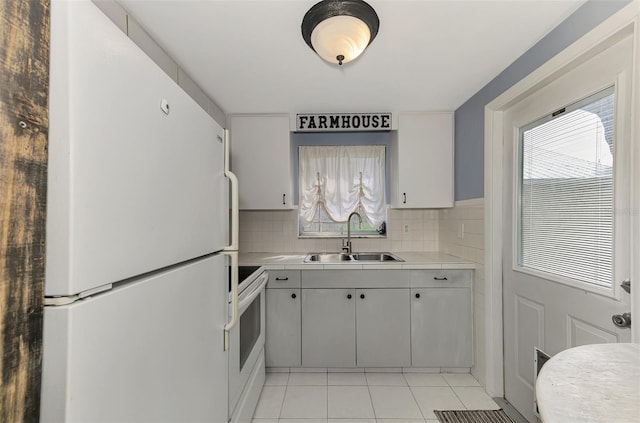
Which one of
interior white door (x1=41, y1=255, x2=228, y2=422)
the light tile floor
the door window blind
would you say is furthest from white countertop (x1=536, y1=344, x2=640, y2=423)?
the light tile floor

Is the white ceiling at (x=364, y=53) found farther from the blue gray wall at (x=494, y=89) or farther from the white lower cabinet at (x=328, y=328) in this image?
the white lower cabinet at (x=328, y=328)

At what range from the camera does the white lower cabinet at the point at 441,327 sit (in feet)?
7.52

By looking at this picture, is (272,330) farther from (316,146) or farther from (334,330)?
(316,146)

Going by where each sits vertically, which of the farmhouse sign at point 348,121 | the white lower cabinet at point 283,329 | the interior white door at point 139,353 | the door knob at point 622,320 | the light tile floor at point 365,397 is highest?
the farmhouse sign at point 348,121

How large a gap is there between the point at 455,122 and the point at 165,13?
2.31 meters

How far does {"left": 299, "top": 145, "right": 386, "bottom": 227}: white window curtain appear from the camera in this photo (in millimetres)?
3002

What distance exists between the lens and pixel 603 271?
129cm

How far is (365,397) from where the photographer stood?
204 cm

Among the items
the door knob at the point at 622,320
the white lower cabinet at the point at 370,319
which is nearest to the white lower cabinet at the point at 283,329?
the white lower cabinet at the point at 370,319

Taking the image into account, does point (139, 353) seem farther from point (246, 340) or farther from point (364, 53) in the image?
point (364, 53)

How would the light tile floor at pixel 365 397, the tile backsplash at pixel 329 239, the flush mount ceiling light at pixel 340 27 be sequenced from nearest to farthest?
the flush mount ceiling light at pixel 340 27 → the light tile floor at pixel 365 397 → the tile backsplash at pixel 329 239

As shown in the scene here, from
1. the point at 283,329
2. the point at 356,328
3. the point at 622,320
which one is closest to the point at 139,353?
the point at 622,320

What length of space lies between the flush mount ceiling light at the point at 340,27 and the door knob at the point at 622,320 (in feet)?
5.26

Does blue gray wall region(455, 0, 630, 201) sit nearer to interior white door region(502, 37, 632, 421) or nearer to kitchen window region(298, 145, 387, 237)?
interior white door region(502, 37, 632, 421)
